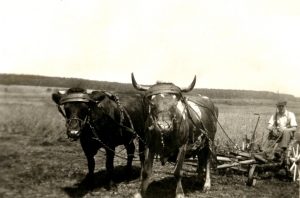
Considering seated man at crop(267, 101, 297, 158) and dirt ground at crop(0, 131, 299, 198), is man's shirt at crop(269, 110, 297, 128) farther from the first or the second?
dirt ground at crop(0, 131, 299, 198)

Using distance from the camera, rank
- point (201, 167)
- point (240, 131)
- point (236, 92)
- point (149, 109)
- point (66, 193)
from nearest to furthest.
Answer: point (149, 109) → point (66, 193) → point (201, 167) → point (240, 131) → point (236, 92)

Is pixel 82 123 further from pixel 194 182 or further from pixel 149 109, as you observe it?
pixel 194 182

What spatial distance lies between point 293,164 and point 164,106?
541cm

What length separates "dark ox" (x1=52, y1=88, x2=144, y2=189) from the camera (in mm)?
6762

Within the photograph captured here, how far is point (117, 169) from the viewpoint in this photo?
10.2 meters

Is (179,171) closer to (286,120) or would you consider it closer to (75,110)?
(75,110)

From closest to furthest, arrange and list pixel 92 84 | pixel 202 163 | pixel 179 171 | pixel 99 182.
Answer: pixel 179 171, pixel 99 182, pixel 202 163, pixel 92 84

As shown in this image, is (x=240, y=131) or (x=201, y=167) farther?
(x=240, y=131)

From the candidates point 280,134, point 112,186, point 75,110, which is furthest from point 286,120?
point 75,110

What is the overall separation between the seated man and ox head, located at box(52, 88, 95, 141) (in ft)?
19.6

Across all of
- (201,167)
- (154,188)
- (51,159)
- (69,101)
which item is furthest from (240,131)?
(69,101)

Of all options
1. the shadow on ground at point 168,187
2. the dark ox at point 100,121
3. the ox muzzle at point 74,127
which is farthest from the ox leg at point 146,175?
the ox muzzle at point 74,127

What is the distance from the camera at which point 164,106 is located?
6.28 m

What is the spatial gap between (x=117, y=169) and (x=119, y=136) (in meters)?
2.34
